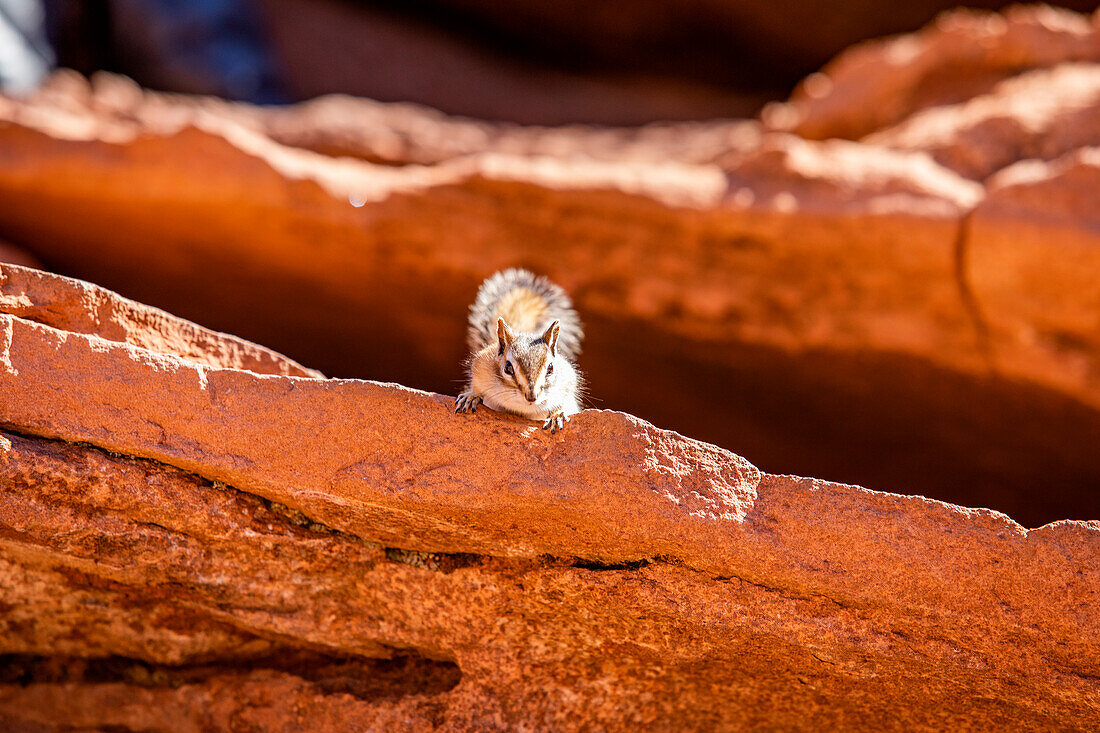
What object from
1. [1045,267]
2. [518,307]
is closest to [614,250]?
[518,307]

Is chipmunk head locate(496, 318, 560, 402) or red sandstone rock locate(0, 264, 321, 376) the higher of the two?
chipmunk head locate(496, 318, 560, 402)

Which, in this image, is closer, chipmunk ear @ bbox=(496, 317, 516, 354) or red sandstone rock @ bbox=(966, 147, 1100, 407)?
chipmunk ear @ bbox=(496, 317, 516, 354)

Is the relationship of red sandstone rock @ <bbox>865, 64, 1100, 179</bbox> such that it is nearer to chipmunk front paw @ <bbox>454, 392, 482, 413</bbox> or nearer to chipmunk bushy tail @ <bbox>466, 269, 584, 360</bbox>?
chipmunk bushy tail @ <bbox>466, 269, 584, 360</bbox>

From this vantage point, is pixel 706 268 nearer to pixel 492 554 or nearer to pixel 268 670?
pixel 492 554

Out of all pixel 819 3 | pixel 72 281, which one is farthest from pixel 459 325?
pixel 819 3

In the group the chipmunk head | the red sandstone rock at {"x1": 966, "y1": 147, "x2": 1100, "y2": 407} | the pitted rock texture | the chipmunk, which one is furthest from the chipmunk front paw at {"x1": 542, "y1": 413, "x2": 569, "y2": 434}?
the red sandstone rock at {"x1": 966, "y1": 147, "x2": 1100, "y2": 407}

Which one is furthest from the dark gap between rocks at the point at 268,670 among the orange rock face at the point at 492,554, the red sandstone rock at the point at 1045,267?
the red sandstone rock at the point at 1045,267

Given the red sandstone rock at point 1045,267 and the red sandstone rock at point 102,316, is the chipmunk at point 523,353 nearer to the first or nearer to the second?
the red sandstone rock at point 102,316
